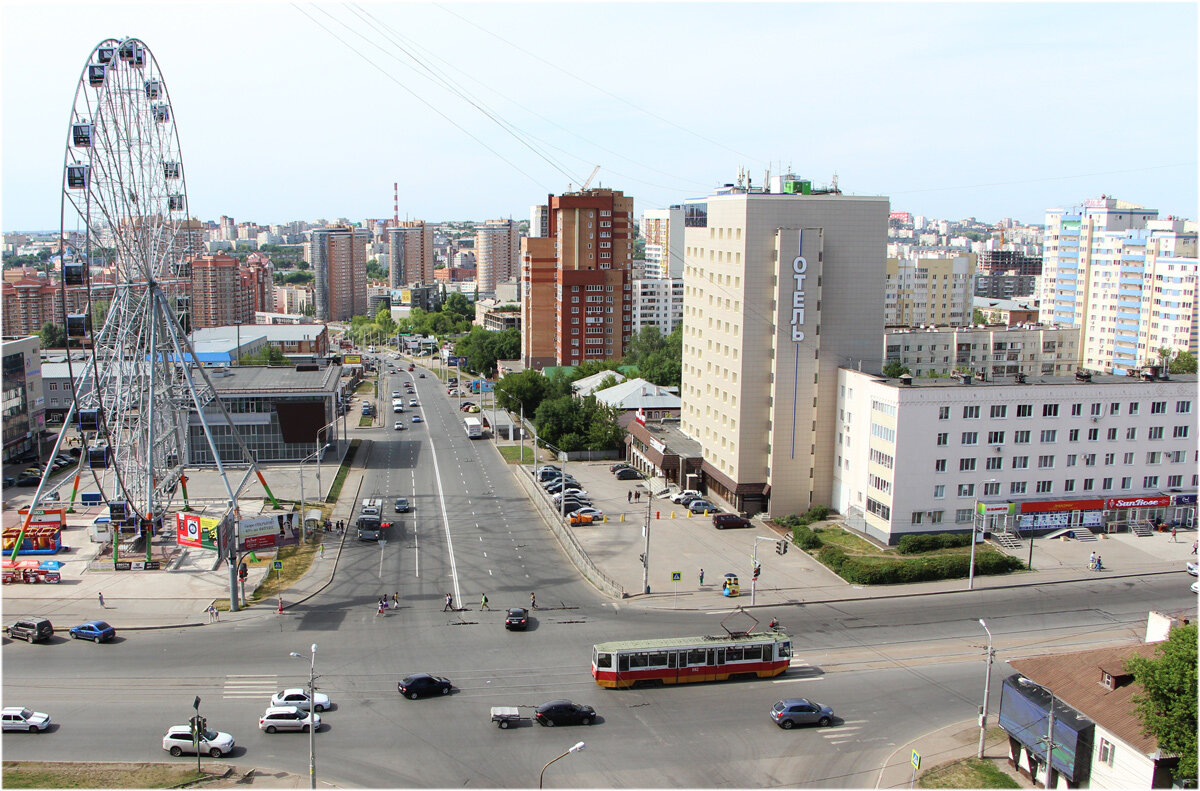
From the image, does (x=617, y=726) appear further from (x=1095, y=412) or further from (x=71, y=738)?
(x=1095, y=412)

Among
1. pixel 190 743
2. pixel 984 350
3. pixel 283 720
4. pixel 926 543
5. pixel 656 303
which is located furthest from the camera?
pixel 656 303

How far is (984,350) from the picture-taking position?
371 feet

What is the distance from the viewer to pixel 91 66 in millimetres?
54562

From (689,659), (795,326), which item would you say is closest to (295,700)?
(689,659)

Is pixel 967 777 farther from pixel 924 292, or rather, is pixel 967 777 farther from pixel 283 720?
pixel 924 292

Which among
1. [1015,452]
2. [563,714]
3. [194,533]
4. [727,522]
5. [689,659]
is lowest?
[563,714]

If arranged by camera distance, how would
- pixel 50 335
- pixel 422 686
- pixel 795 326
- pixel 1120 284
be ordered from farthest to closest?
1. pixel 50 335
2. pixel 1120 284
3. pixel 795 326
4. pixel 422 686

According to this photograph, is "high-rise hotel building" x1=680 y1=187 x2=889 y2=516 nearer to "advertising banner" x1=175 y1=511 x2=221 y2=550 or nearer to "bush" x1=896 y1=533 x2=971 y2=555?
"bush" x1=896 y1=533 x2=971 y2=555

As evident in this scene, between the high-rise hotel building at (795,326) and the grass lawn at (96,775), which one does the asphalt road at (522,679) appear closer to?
the grass lawn at (96,775)

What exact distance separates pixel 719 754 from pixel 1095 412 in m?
39.0

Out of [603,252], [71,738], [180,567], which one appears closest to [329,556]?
[180,567]

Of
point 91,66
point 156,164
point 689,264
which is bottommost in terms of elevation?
point 689,264

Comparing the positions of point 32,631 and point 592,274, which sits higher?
point 592,274

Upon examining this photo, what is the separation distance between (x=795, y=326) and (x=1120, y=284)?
284ft
